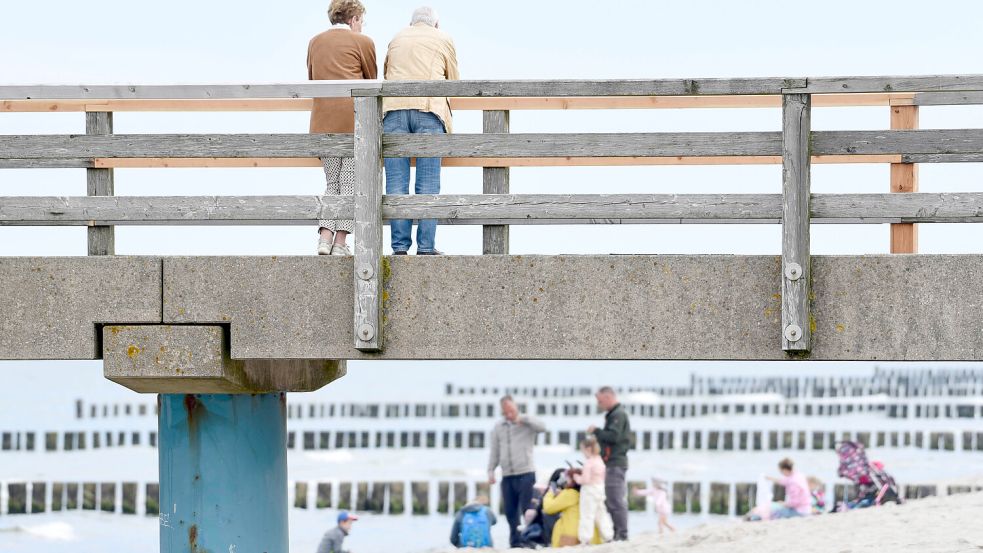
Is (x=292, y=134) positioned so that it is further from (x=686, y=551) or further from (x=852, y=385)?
(x=852, y=385)

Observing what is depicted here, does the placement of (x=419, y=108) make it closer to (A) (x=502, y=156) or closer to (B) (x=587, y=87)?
(A) (x=502, y=156)

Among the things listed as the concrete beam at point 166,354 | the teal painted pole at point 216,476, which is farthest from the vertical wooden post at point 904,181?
the teal painted pole at point 216,476

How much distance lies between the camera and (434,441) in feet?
139

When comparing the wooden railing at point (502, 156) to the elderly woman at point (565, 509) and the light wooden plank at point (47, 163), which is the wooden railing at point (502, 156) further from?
the elderly woman at point (565, 509)

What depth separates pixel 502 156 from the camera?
706cm

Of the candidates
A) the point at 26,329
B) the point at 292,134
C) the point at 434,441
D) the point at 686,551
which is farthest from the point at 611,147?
the point at 434,441

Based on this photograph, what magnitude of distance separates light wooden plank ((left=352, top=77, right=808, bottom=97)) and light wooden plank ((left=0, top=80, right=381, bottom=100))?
0.24m

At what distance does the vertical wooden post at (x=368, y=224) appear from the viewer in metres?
6.96

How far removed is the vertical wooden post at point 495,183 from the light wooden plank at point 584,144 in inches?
21.3

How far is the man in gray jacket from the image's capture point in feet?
40.8

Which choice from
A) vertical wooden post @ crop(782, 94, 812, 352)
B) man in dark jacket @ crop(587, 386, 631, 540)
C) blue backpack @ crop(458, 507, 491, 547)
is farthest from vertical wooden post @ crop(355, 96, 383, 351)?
blue backpack @ crop(458, 507, 491, 547)

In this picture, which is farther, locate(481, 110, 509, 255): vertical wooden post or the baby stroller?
the baby stroller

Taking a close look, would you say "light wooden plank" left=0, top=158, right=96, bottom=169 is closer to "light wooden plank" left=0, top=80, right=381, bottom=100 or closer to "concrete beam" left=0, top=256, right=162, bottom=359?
"light wooden plank" left=0, top=80, right=381, bottom=100

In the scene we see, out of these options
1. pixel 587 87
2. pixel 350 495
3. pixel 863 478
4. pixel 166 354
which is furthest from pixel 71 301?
pixel 350 495
